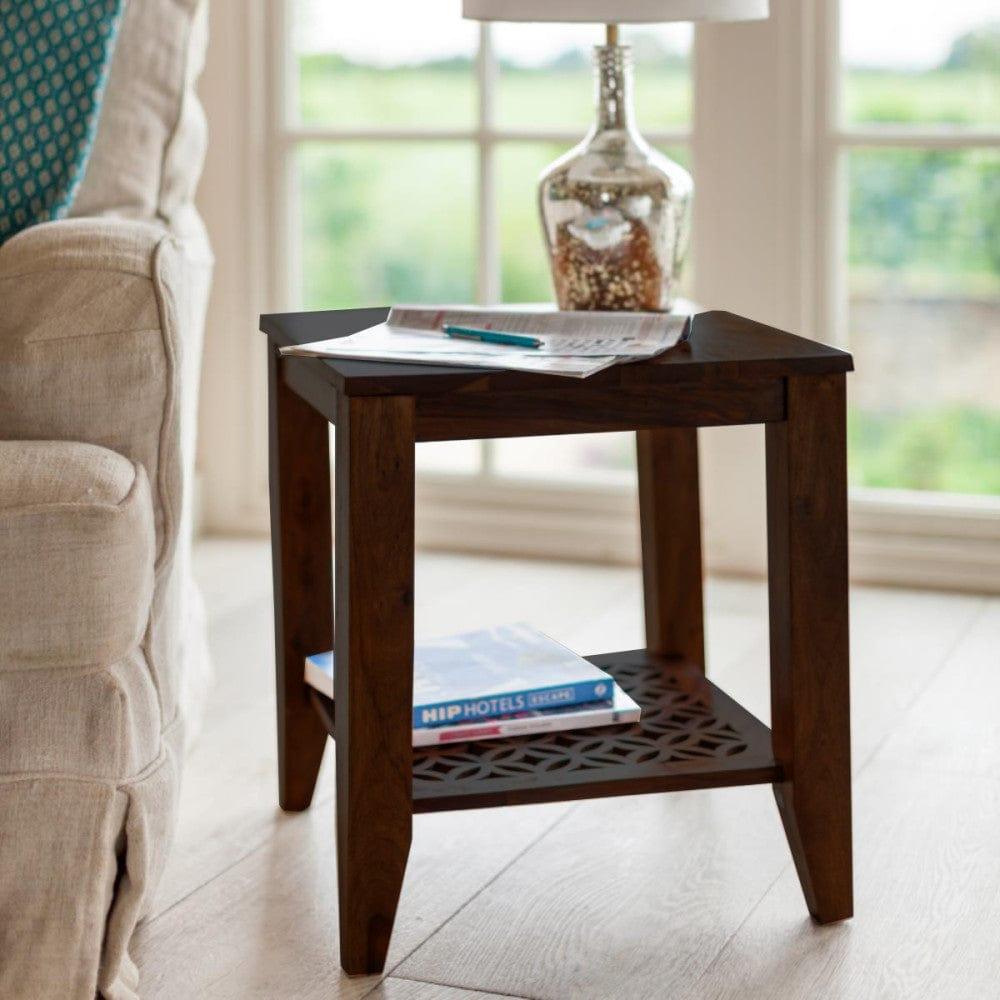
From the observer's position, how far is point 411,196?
8.87 feet

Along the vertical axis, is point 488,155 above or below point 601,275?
above

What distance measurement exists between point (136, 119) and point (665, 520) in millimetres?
704

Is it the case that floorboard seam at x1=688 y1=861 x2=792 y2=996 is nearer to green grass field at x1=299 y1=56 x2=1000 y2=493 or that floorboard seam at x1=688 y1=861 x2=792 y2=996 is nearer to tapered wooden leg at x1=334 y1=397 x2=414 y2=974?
tapered wooden leg at x1=334 y1=397 x2=414 y2=974

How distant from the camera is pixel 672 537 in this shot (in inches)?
65.4

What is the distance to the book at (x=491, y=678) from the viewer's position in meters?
1.39

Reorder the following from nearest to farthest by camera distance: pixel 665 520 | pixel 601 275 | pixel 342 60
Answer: pixel 601 275 < pixel 665 520 < pixel 342 60

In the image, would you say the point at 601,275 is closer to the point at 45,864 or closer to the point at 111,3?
the point at 111,3

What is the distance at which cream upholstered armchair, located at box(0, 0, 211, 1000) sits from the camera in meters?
1.19

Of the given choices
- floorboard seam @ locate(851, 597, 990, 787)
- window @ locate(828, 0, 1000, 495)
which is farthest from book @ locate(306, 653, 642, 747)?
window @ locate(828, 0, 1000, 495)

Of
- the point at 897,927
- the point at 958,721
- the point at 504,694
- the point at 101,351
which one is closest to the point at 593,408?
the point at 504,694

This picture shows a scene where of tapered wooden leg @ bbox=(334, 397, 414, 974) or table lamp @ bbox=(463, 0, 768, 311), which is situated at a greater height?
table lamp @ bbox=(463, 0, 768, 311)

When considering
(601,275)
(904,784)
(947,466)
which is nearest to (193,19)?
(601,275)

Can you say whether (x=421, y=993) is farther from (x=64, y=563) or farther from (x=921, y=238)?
(x=921, y=238)

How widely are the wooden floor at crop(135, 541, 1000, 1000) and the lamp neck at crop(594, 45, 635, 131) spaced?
0.68 meters
